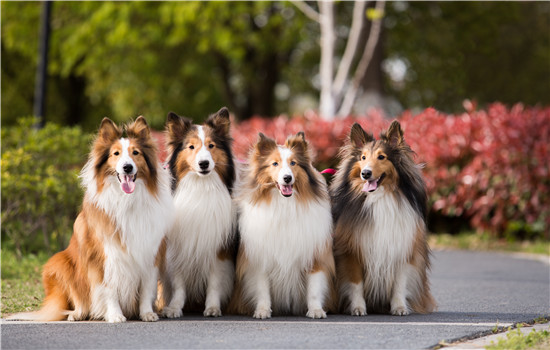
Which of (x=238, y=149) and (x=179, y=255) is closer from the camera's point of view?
(x=179, y=255)

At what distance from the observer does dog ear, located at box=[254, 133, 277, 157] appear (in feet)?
21.5

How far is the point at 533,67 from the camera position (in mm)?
29531

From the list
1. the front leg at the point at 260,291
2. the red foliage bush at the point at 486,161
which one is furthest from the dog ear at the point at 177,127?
the red foliage bush at the point at 486,161

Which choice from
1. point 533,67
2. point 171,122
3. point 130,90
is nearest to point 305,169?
point 171,122

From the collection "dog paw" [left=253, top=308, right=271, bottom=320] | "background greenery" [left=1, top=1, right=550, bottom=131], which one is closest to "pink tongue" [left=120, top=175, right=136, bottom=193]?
"dog paw" [left=253, top=308, right=271, bottom=320]

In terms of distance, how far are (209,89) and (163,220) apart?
2192cm

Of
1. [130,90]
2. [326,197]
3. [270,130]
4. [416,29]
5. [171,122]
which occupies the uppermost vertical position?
[416,29]

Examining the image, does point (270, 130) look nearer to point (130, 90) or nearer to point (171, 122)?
point (171, 122)

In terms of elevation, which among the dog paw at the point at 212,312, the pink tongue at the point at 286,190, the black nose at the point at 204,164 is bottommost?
the dog paw at the point at 212,312

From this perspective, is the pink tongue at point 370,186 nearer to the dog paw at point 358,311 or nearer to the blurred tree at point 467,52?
the dog paw at point 358,311

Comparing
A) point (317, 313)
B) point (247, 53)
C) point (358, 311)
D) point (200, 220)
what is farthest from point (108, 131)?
point (247, 53)

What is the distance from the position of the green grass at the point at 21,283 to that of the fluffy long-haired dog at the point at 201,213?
1.63 meters

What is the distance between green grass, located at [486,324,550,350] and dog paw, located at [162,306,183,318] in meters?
2.69

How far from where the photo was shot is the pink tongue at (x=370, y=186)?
21.8ft
